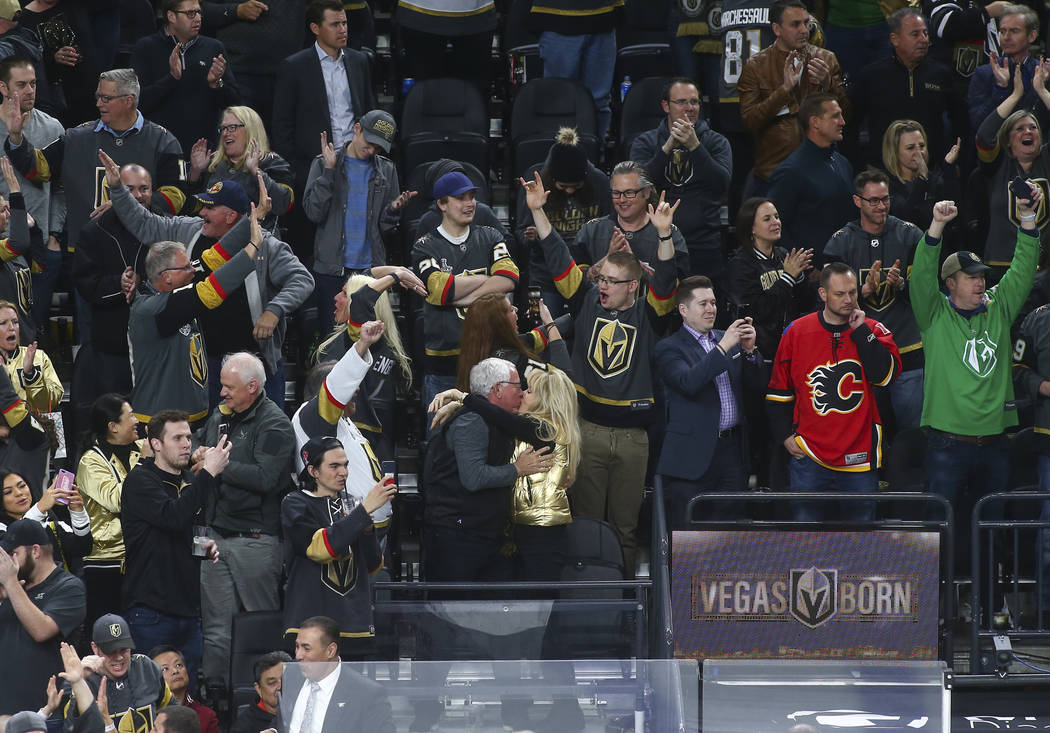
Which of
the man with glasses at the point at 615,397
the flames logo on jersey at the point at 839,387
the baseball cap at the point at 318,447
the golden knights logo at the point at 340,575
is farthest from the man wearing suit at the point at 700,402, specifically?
the baseball cap at the point at 318,447

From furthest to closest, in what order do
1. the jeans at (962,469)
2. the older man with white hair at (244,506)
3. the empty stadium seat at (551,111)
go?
the empty stadium seat at (551,111)
the jeans at (962,469)
the older man with white hair at (244,506)

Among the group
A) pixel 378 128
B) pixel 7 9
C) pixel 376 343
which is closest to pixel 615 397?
pixel 376 343

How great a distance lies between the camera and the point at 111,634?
25.8ft

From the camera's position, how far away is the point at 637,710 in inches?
251

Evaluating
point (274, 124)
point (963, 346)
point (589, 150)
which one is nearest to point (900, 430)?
point (963, 346)

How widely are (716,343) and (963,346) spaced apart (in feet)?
4.58

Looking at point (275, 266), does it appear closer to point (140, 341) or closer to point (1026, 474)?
point (140, 341)

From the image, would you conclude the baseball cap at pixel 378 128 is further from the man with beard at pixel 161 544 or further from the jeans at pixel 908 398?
the jeans at pixel 908 398

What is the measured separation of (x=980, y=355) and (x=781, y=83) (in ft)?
8.85

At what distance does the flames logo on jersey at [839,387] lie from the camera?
9.65 metres

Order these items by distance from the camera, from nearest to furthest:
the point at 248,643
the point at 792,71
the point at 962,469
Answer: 1. the point at 248,643
2. the point at 962,469
3. the point at 792,71

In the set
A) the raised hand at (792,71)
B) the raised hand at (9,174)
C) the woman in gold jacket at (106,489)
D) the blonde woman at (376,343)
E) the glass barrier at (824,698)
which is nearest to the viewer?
the glass barrier at (824,698)

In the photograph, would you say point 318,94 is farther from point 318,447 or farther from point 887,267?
point 318,447

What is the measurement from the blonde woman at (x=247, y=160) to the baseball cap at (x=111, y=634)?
11.4 feet
